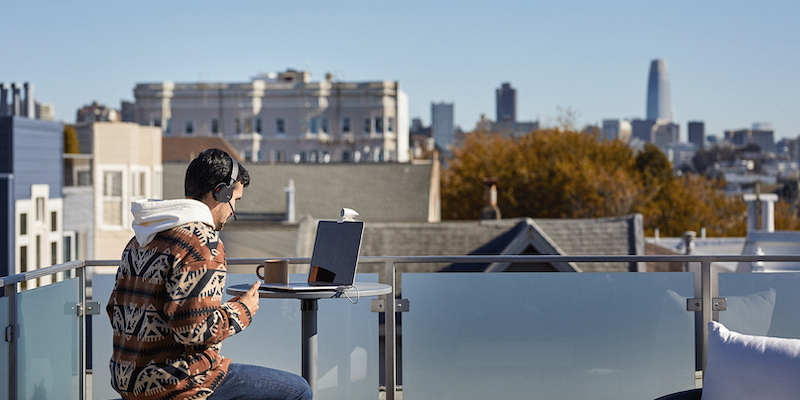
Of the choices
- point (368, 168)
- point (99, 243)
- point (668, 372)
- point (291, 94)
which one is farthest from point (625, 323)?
point (291, 94)

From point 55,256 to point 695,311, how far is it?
24241 mm

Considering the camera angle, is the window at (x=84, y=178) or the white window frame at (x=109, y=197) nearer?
the white window frame at (x=109, y=197)

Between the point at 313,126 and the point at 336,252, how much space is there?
293ft

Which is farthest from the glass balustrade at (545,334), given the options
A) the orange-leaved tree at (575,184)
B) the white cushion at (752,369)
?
the orange-leaved tree at (575,184)

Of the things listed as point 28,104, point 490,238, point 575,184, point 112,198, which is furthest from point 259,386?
point 575,184

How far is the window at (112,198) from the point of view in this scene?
34562 millimetres

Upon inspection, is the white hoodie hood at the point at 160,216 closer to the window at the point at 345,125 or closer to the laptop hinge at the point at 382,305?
the laptop hinge at the point at 382,305

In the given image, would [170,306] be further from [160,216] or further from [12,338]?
[12,338]

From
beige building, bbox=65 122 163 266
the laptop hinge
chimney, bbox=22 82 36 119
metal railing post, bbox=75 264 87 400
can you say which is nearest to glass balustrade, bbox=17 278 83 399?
metal railing post, bbox=75 264 87 400

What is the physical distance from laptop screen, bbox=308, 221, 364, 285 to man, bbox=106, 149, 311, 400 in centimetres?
121

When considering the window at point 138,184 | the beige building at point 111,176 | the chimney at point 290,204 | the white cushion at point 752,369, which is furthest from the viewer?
the chimney at point 290,204

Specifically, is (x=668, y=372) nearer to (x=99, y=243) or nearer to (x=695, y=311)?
(x=695, y=311)

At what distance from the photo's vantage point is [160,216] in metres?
3.18

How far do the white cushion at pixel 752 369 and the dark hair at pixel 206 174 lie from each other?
2648 millimetres
